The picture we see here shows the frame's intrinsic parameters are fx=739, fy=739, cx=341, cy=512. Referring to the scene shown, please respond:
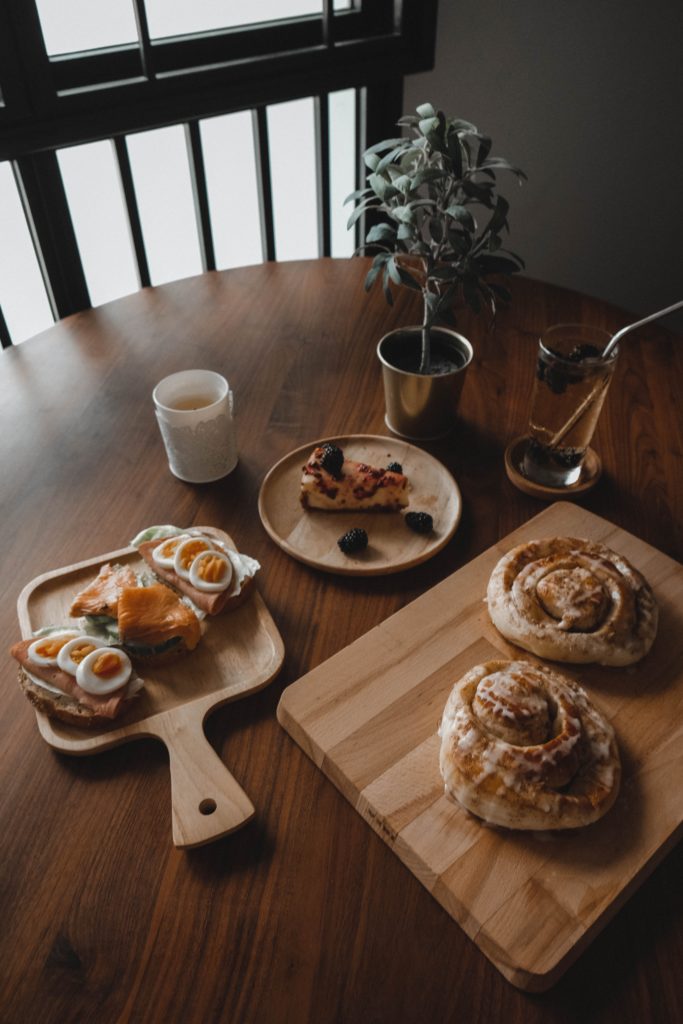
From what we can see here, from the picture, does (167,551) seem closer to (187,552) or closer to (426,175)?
(187,552)

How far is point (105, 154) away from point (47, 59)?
1.49ft

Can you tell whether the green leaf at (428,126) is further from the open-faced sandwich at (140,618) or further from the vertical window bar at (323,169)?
the vertical window bar at (323,169)

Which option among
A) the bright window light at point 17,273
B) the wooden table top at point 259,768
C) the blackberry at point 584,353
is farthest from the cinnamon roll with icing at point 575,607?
the bright window light at point 17,273

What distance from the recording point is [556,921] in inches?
32.5

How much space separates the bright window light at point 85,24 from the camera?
6.35 ft

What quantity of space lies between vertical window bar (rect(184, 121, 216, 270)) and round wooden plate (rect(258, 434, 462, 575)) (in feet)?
4.18

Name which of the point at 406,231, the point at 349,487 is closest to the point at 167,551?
the point at 349,487

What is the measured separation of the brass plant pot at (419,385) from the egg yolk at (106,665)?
0.74m

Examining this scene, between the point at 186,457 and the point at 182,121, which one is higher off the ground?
the point at 182,121

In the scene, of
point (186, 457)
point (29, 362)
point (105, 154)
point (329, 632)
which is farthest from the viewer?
point (105, 154)

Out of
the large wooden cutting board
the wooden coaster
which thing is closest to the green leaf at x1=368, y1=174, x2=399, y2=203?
the wooden coaster

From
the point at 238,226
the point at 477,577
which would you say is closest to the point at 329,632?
the point at 477,577

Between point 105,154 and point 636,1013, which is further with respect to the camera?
point 105,154

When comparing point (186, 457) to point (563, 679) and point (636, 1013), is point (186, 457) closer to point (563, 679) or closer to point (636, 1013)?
point (563, 679)
